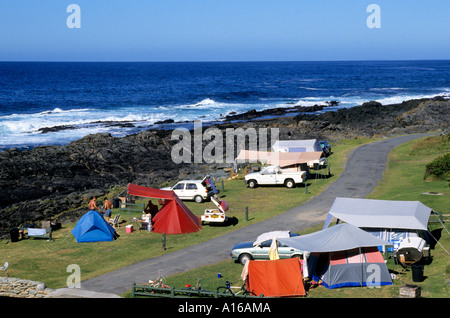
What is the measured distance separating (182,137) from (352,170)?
935 inches

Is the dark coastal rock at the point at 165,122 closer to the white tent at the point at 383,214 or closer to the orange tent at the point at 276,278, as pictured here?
the white tent at the point at 383,214

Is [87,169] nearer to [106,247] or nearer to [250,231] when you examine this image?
[106,247]

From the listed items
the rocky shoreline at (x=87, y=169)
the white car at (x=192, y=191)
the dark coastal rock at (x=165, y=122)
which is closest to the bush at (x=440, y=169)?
the white car at (x=192, y=191)

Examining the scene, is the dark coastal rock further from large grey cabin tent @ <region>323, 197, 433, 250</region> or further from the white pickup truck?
large grey cabin tent @ <region>323, 197, 433, 250</region>

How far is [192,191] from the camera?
32.4 metres

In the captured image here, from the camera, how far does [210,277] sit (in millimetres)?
19172

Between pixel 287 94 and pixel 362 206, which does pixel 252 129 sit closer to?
pixel 362 206

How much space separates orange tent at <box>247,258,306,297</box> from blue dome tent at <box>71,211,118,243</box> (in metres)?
10.1

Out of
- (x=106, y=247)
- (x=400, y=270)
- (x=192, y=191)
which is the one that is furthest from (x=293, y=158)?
(x=400, y=270)

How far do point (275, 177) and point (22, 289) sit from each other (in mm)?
20811

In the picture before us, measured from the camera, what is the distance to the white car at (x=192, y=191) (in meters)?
32.2

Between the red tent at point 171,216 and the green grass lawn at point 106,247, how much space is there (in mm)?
472

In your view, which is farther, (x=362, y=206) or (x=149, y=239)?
(x=149, y=239)

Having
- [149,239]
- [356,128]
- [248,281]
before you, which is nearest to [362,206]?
[248,281]
